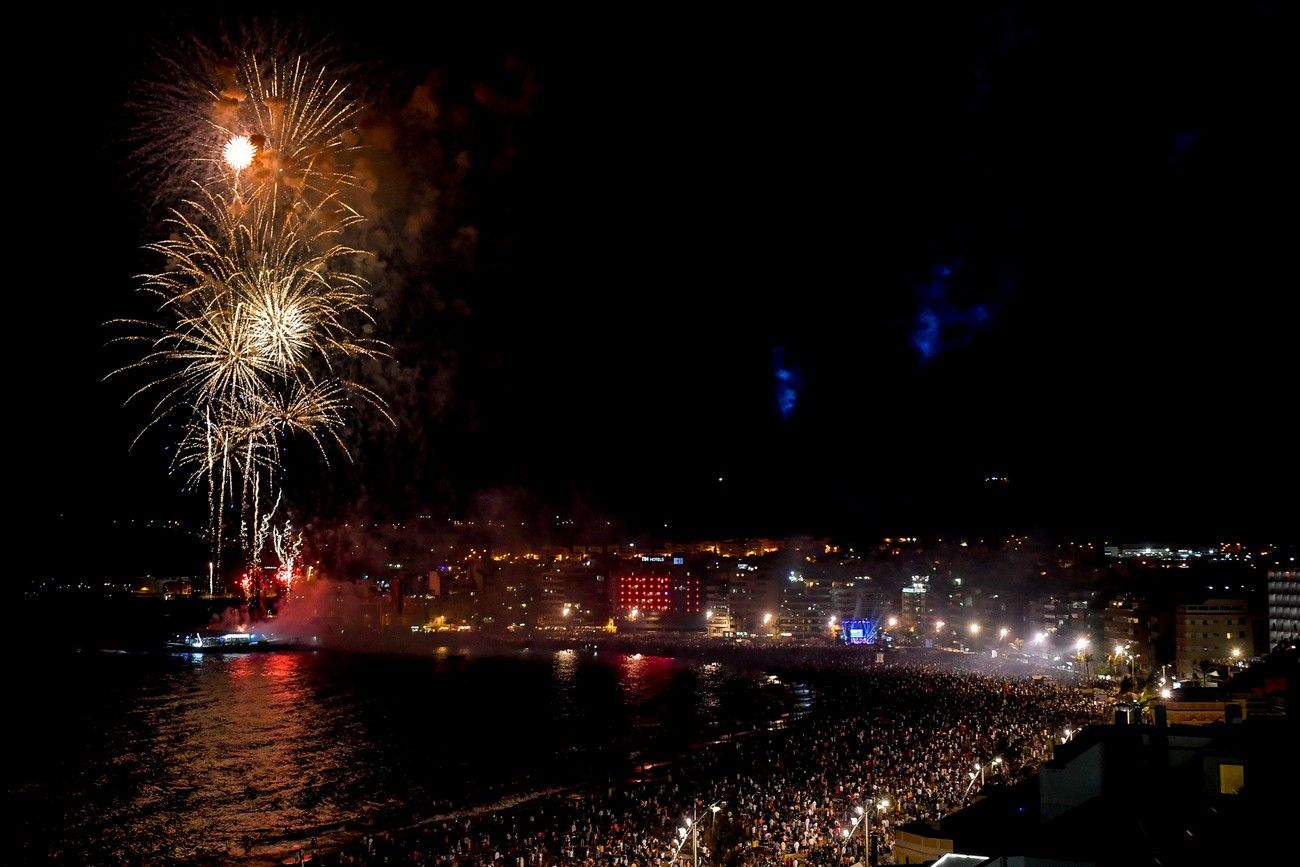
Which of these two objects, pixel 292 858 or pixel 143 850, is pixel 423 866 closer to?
pixel 292 858

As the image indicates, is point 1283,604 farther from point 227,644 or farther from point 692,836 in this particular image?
point 227,644

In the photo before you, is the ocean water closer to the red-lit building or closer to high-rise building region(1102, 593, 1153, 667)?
high-rise building region(1102, 593, 1153, 667)

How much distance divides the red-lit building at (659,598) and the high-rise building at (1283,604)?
170 feet

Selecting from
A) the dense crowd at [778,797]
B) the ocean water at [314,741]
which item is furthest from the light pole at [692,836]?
the ocean water at [314,741]

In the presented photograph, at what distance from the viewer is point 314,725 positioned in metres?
39.8

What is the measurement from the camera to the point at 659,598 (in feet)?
322

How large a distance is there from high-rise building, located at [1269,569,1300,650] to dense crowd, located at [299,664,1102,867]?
1764 centimetres

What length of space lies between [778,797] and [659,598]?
75.1 m

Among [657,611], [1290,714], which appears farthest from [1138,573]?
[1290,714]

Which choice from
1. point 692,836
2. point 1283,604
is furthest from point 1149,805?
point 1283,604

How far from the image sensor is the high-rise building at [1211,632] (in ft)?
160

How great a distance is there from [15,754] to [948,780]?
29250mm

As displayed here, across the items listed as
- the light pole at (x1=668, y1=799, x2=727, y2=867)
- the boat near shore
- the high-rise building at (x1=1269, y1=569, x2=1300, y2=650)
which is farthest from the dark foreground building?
the boat near shore

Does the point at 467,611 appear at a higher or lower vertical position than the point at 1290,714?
lower
